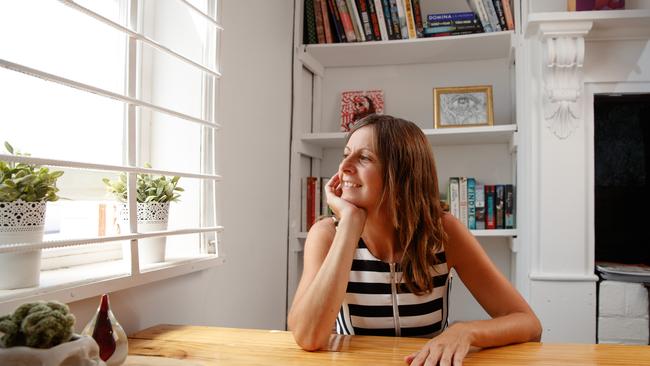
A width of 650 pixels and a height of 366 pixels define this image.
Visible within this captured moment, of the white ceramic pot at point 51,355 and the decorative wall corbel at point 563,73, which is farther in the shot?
the decorative wall corbel at point 563,73

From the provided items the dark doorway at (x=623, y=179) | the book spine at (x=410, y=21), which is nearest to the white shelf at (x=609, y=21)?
Answer: the dark doorway at (x=623, y=179)

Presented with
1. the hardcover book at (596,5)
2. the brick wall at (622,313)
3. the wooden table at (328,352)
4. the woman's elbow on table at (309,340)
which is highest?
the hardcover book at (596,5)

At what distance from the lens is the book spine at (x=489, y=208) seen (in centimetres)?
223

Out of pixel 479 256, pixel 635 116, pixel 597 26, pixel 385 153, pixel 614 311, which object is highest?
pixel 597 26

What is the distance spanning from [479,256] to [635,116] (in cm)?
116

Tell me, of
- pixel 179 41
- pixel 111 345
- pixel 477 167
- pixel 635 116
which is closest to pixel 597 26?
pixel 635 116


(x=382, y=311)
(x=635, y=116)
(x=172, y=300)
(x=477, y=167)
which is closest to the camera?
(x=382, y=311)

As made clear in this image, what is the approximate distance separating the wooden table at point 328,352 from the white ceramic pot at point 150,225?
24cm

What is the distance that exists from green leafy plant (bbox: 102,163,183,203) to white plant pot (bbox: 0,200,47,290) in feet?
0.98

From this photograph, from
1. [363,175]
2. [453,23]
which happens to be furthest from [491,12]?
[363,175]

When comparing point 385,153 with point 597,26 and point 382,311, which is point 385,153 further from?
point 597,26

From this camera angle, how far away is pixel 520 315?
1191 millimetres

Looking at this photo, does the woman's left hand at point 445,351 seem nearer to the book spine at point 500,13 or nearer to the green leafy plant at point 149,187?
the green leafy plant at point 149,187

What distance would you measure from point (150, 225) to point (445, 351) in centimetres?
80
